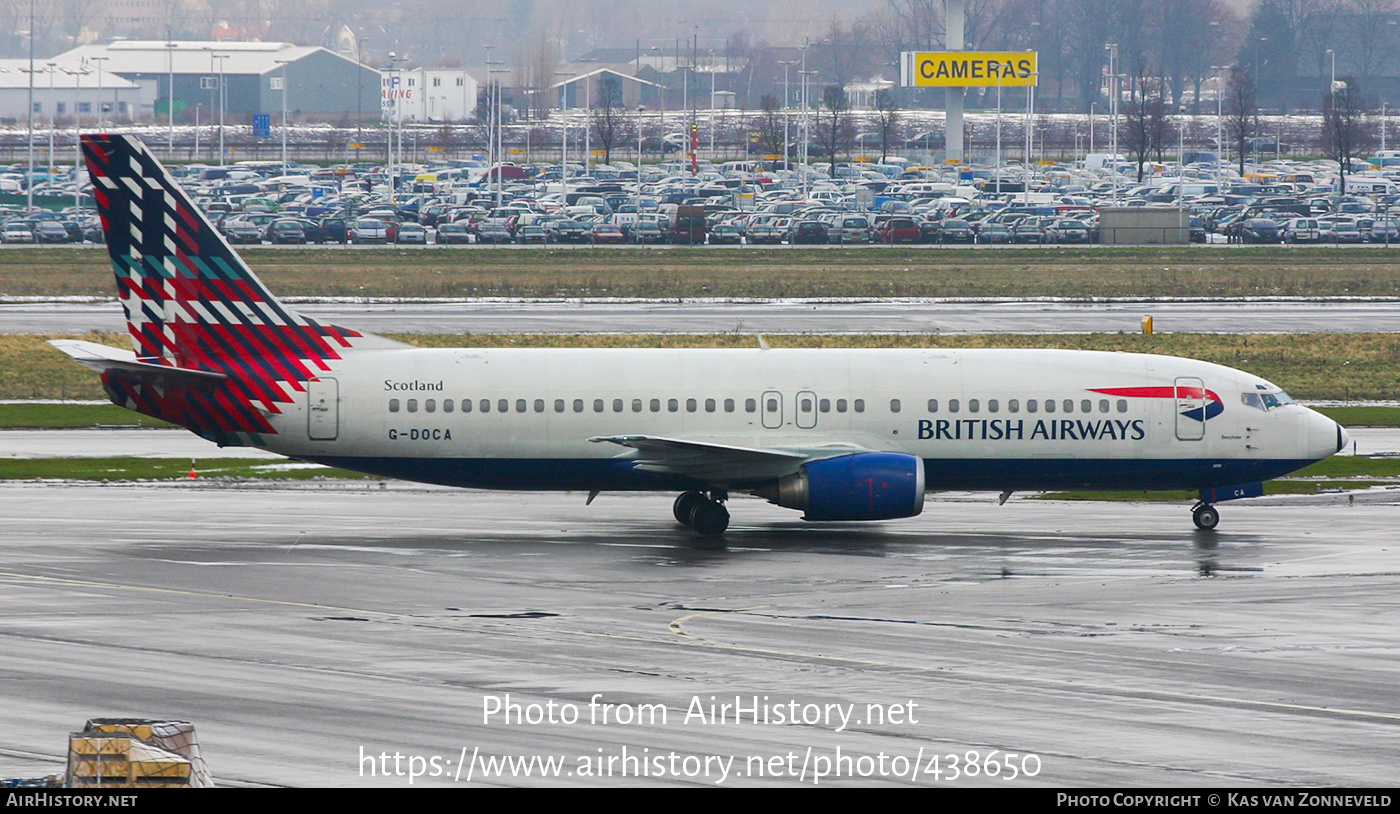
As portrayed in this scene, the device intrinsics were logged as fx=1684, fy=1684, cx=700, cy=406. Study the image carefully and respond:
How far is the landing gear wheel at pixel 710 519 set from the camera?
34.0 metres

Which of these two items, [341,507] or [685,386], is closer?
[685,386]

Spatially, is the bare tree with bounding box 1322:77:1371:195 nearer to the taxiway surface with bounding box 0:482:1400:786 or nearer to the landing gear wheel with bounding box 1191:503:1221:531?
the landing gear wheel with bounding box 1191:503:1221:531

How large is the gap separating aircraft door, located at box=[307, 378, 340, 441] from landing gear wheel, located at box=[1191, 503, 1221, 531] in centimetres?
1796

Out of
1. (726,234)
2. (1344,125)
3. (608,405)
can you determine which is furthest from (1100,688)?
(1344,125)

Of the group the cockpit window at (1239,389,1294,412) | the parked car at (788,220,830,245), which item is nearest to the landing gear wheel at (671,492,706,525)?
the cockpit window at (1239,389,1294,412)

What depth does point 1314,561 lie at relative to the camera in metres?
31.2

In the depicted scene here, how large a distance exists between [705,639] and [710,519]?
9.76 m

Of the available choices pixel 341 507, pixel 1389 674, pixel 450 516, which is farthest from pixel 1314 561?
pixel 341 507

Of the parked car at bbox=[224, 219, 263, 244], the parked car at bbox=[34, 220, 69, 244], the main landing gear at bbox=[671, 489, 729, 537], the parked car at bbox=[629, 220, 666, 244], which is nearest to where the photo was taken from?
the main landing gear at bbox=[671, 489, 729, 537]

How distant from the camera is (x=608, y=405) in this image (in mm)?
34625

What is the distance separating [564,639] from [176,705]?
5980mm

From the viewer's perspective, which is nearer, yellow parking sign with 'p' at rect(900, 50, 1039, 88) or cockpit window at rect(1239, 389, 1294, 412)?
cockpit window at rect(1239, 389, 1294, 412)

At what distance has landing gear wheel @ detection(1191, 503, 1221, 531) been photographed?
35219 mm
